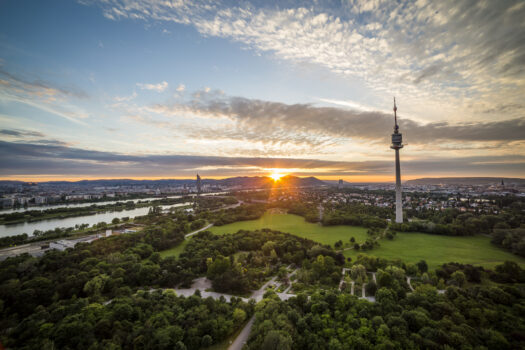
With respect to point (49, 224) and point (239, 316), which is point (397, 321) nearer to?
point (239, 316)

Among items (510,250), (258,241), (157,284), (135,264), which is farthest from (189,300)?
(510,250)

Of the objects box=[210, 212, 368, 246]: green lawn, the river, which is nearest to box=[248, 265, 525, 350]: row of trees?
box=[210, 212, 368, 246]: green lawn

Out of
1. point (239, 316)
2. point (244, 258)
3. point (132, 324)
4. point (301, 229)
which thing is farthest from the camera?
point (301, 229)

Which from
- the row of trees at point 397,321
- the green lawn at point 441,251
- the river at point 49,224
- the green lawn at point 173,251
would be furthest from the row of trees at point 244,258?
the river at point 49,224

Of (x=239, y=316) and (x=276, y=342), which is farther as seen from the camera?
(x=239, y=316)

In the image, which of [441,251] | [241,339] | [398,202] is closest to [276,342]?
[241,339]

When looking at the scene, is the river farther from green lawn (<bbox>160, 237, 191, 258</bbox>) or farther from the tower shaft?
the tower shaft

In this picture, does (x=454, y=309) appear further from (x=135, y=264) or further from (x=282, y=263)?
(x=135, y=264)
